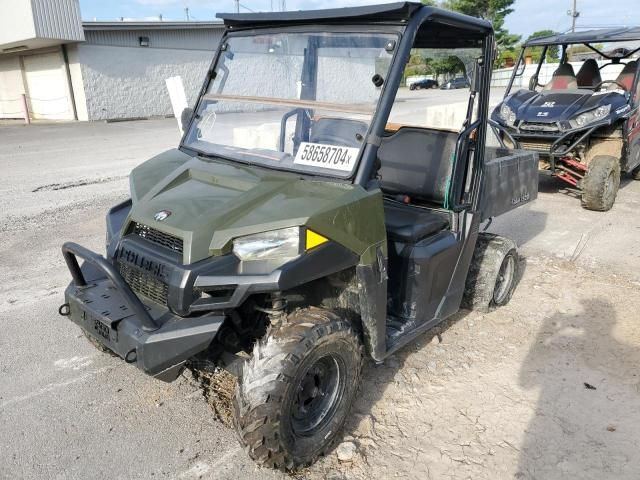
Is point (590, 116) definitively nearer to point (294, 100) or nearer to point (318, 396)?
point (294, 100)

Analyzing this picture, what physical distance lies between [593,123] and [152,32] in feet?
66.0

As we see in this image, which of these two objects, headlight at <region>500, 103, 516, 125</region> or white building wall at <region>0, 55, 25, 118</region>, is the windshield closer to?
headlight at <region>500, 103, 516, 125</region>

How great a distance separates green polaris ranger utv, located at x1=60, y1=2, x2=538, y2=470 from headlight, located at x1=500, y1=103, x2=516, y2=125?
469 cm

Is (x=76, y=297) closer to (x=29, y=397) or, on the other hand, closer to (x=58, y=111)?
(x=29, y=397)

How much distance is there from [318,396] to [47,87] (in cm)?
2427

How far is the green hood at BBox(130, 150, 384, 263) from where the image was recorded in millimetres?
2496

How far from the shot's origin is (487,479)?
273 cm

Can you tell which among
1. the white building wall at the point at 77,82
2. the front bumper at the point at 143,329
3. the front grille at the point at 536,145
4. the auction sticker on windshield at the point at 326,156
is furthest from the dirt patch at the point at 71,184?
the white building wall at the point at 77,82

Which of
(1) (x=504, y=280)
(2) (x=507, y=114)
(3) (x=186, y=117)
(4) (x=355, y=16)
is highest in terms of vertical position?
(4) (x=355, y=16)

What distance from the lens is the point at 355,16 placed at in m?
2.87

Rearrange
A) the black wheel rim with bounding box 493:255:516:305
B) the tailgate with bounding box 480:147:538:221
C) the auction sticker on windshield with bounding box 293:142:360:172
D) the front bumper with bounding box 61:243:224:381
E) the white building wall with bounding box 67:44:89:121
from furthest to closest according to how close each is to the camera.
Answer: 1. the white building wall with bounding box 67:44:89:121
2. the black wheel rim with bounding box 493:255:516:305
3. the tailgate with bounding box 480:147:538:221
4. the auction sticker on windshield with bounding box 293:142:360:172
5. the front bumper with bounding box 61:243:224:381

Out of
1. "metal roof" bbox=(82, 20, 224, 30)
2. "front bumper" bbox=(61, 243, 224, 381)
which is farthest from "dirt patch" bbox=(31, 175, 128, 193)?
"metal roof" bbox=(82, 20, 224, 30)

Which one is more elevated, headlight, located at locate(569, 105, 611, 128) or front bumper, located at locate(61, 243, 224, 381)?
headlight, located at locate(569, 105, 611, 128)

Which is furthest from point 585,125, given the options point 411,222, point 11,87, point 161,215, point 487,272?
point 11,87
